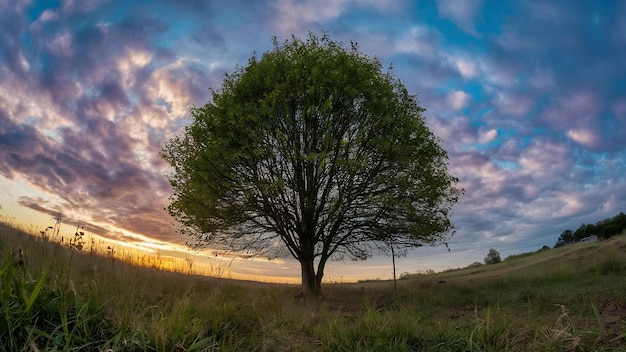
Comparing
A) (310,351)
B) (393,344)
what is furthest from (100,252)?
(393,344)

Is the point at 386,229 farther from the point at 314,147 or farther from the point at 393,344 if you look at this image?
the point at 393,344

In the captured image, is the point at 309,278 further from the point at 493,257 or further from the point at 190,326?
the point at 493,257

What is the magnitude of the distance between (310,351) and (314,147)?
1467cm

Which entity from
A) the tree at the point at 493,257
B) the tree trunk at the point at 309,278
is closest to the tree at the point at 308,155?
the tree trunk at the point at 309,278

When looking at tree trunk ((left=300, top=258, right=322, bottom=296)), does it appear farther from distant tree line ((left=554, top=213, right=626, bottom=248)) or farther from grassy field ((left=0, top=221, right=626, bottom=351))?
distant tree line ((left=554, top=213, right=626, bottom=248))

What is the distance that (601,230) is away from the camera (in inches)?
2576

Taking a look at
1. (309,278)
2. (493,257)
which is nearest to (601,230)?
(493,257)

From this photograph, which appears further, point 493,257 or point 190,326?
point 493,257

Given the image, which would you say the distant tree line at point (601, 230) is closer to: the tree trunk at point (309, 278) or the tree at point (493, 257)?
the tree at point (493, 257)

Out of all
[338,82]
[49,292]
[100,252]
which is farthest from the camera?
[338,82]

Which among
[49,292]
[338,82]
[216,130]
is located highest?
[338,82]

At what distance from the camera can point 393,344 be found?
4.86 meters

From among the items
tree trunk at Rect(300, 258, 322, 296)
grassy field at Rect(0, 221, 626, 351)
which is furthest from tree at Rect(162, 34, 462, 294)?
grassy field at Rect(0, 221, 626, 351)

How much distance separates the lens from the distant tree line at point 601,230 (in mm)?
56456
